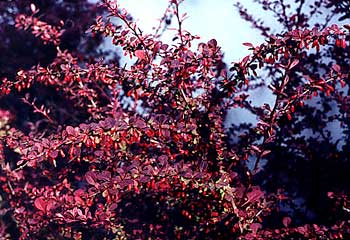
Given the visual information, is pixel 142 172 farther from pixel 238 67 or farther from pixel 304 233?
pixel 304 233

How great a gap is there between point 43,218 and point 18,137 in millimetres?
441

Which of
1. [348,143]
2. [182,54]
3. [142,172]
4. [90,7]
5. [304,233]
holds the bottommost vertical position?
[304,233]

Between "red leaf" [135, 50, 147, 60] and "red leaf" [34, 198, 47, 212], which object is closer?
"red leaf" [135, 50, 147, 60]

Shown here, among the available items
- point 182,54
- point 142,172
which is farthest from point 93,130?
point 182,54

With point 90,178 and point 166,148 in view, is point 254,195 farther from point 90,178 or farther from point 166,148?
point 90,178

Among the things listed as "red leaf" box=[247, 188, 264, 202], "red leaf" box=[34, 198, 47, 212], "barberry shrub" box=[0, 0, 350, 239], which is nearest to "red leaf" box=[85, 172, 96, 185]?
"barberry shrub" box=[0, 0, 350, 239]

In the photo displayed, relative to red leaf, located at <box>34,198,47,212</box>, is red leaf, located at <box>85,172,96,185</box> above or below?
above

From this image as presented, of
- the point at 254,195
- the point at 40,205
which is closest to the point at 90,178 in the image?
the point at 40,205

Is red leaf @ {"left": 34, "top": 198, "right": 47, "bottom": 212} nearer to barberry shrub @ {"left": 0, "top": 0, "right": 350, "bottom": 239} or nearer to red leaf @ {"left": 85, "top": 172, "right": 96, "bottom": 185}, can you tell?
barberry shrub @ {"left": 0, "top": 0, "right": 350, "bottom": 239}

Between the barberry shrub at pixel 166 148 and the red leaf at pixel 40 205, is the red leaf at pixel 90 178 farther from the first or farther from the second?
the red leaf at pixel 40 205

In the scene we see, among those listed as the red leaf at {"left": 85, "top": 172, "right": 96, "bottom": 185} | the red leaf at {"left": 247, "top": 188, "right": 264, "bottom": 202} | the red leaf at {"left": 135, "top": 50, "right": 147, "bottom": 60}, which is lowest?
the red leaf at {"left": 85, "top": 172, "right": 96, "bottom": 185}

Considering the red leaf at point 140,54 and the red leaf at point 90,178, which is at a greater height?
the red leaf at point 140,54

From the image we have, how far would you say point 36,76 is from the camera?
7.17 ft

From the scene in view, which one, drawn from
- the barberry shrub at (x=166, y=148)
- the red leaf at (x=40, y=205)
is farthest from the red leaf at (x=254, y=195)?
the red leaf at (x=40, y=205)
